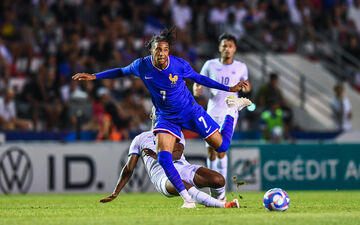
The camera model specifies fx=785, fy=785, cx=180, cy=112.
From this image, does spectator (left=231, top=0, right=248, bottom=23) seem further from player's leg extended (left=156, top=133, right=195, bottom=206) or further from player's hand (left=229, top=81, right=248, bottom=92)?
player's leg extended (left=156, top=133, right=195, bottom=206)

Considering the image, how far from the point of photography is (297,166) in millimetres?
16656

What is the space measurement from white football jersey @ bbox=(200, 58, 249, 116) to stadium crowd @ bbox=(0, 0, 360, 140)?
208 inches

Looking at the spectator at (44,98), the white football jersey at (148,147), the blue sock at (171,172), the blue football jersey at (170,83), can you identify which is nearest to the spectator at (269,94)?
the spectator at (44,98)

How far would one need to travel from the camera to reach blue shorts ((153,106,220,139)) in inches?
393

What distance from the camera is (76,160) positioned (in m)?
16.3

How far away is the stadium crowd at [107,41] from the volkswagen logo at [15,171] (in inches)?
68.1

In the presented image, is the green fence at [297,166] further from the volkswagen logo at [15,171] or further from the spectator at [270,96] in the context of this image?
the volkswagen logo at [15,171]

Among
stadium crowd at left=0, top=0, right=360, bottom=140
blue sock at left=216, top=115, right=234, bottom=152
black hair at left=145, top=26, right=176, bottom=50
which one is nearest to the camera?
black hair at left=145, top=26, right=176, bottom=50

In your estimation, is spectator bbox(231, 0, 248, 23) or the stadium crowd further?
spectator bbox(231, 0, 248, 23)

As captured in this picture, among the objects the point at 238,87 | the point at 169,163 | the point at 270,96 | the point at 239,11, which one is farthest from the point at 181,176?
the point at 239,11

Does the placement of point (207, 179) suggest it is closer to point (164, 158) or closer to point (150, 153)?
point (164, 158)

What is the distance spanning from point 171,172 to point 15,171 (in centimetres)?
731

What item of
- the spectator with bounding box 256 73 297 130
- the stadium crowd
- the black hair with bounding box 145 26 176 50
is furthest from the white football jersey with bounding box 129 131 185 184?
the spectator with bounding box 256 73 297 130

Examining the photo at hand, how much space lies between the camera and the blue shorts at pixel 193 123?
9977 millimetres
